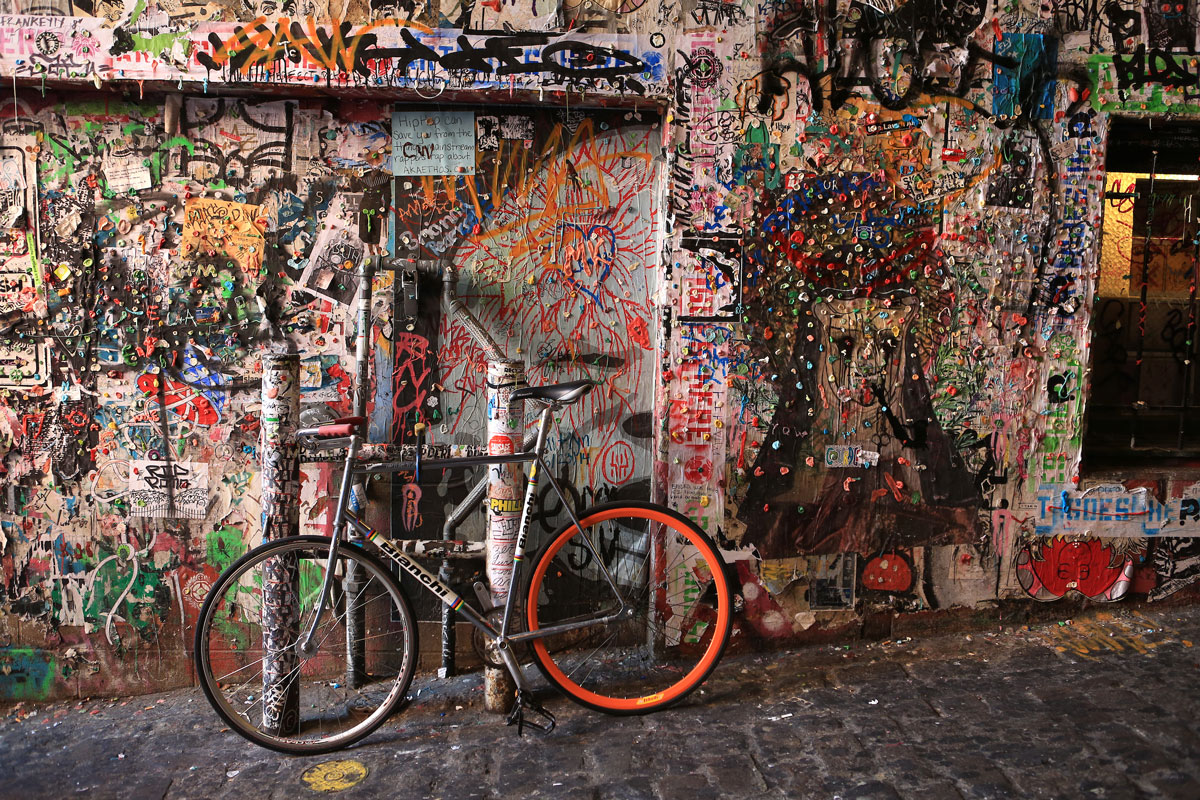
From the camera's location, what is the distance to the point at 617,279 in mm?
4125

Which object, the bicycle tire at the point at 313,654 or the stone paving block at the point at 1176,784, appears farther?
the bicycle tire at the point at 313,654

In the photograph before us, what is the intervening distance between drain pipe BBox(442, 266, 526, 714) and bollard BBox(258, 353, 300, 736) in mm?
805

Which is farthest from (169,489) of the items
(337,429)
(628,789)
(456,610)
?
(628,789)

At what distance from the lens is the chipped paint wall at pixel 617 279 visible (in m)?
3.88

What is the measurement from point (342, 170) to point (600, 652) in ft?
8.64

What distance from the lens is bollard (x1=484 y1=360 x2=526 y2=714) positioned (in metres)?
3.59

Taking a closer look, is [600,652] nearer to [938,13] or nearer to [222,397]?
[222,397]

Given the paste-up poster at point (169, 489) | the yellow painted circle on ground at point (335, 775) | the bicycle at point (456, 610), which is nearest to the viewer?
the yellow painted circle on ground at point (335, 775)

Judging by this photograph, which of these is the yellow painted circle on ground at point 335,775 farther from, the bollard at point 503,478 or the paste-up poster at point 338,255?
the paste-up poster at point 338,255

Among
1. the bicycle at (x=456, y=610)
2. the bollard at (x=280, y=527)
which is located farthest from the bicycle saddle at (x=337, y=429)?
the bollard at (x=280, y=527)

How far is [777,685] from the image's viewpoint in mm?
3896

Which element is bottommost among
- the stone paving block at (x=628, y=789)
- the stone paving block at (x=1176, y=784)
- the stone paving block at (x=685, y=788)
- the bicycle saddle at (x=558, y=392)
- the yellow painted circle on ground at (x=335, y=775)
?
the yellow painted circle on ground at (x=335, y=775)

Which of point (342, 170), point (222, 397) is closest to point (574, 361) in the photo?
point (342, 170)

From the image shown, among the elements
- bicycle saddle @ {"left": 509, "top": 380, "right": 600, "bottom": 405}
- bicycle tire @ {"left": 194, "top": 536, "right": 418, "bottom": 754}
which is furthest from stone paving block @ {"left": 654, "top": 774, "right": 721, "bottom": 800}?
bicycle saddle @ {"left": 509, "top": 380, "right": 600, "bottom": 405}
